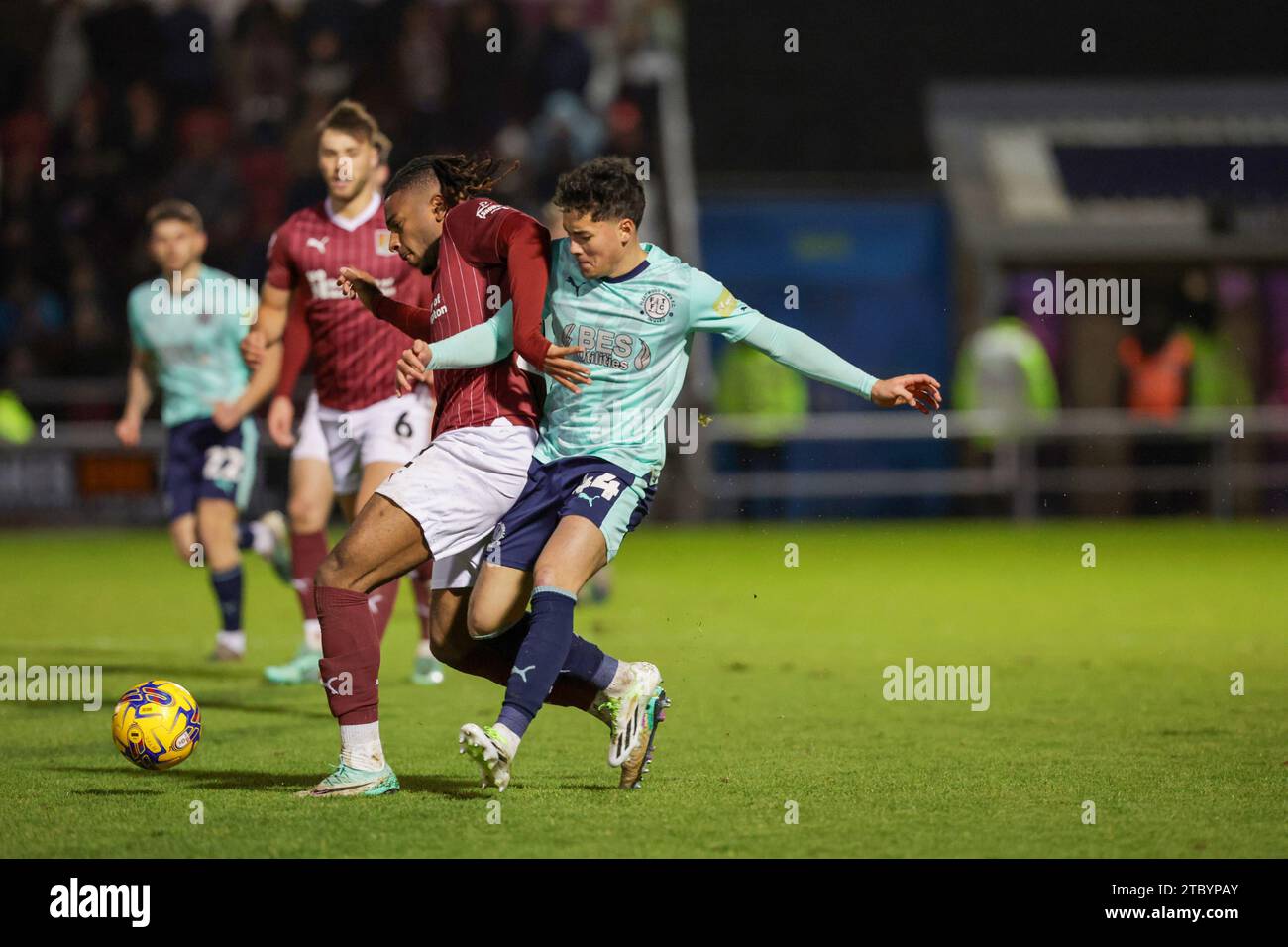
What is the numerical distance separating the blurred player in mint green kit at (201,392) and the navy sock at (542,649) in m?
4.26

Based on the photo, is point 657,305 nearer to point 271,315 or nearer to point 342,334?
point 342,334

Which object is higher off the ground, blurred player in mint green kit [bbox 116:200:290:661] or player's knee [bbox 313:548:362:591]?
blurred player in mint green kit [bbox 116:200:290:661]

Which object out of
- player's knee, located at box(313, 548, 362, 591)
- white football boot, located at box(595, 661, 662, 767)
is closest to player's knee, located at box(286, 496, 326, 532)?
player's knee, located at box(313, 548, 362, 591)

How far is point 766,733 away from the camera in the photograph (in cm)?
744

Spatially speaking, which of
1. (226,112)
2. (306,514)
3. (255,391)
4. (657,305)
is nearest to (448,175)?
(657,305)

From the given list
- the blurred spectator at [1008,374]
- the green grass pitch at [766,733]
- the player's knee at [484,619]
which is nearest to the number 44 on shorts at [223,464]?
the green grass pitch at [766,733]

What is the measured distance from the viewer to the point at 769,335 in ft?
20.2

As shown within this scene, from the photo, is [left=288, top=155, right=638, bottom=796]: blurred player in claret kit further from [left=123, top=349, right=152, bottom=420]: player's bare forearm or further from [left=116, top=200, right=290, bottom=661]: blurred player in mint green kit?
[left=123, top=349, right=152, bottom=420]: player's bare forearm

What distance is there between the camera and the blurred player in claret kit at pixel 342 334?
829 cm

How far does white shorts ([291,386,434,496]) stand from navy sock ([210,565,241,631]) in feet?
4.88

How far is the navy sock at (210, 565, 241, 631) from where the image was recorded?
9.98 m

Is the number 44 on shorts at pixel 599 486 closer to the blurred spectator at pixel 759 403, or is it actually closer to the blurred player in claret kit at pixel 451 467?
the blurred player in claret kit at pixel 451 467

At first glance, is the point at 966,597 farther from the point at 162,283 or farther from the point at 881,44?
the point at 881,44
